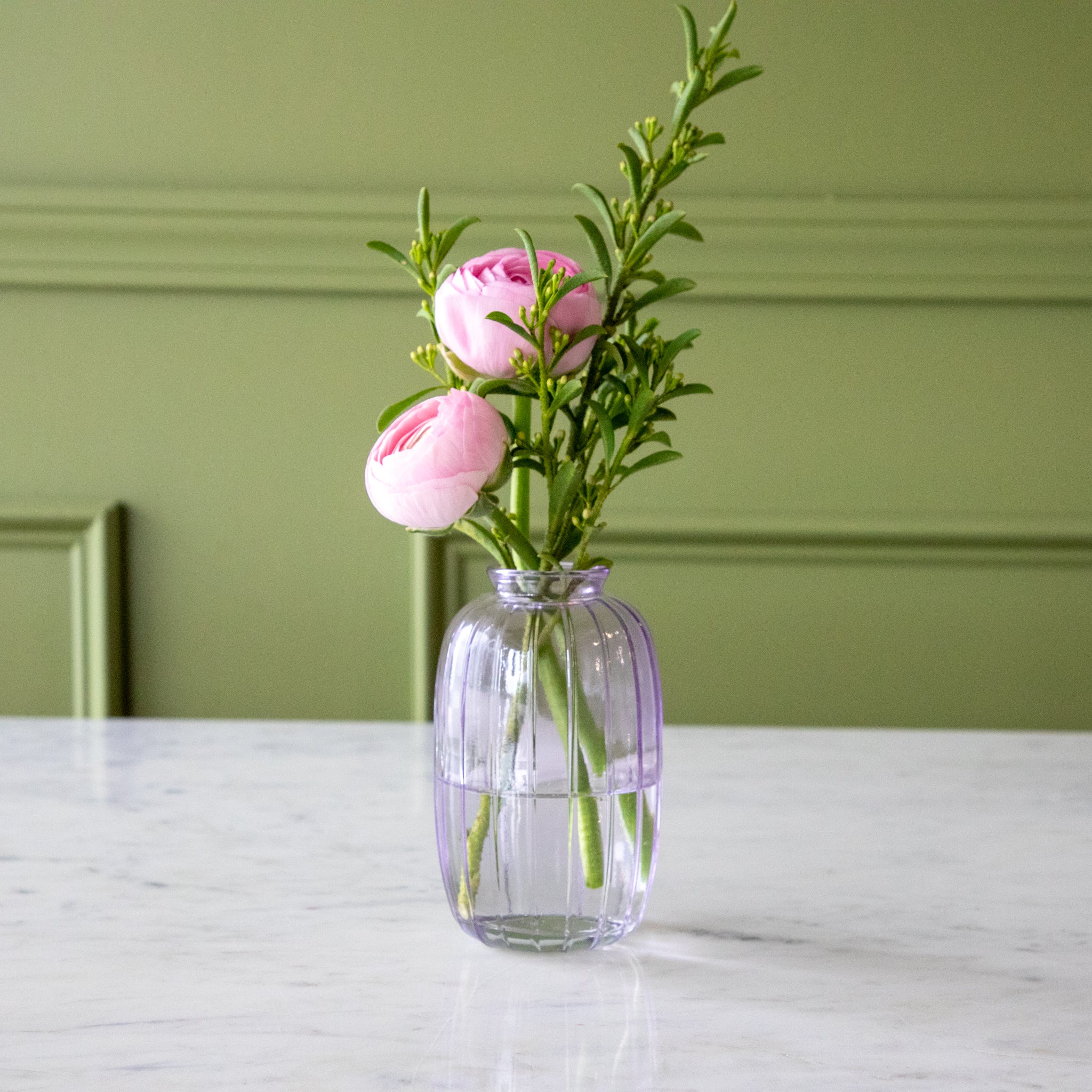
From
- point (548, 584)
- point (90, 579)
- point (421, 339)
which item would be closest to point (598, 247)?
point (548, 584)

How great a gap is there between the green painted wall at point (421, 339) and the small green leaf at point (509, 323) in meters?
0.90

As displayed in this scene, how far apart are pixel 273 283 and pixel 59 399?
272mm

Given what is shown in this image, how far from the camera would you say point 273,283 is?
4.23 feet

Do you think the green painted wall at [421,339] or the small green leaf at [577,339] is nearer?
the small green leaf at [577,339]

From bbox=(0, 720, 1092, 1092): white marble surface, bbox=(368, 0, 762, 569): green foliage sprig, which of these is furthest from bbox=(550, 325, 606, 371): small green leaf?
bbox=(0, 720, 1092, 1092): white marble surface

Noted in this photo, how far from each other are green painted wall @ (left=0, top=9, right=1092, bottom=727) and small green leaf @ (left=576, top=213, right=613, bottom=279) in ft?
2.85

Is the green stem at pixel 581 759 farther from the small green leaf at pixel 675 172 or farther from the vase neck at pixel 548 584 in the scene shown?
the small green leaf at pixel 675 172

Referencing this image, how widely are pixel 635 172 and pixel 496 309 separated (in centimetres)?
8

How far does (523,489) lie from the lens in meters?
0.47

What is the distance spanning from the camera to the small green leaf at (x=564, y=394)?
0.43m

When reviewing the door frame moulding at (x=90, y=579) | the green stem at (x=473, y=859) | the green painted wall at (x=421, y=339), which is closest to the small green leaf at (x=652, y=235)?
the green stem at (x=473, y=859)

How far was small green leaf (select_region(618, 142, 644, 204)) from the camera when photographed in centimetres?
45

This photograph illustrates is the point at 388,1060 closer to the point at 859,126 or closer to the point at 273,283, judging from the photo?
the point at 273,283

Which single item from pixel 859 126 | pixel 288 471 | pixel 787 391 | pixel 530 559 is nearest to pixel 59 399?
pixel 288 471
